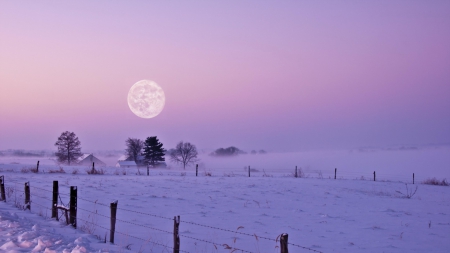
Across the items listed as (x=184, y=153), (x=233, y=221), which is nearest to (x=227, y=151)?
(x=184, y=153)

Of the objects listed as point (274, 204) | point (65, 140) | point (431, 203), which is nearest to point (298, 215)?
point (274, 204)

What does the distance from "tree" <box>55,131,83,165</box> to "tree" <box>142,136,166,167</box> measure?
14584 millimetres

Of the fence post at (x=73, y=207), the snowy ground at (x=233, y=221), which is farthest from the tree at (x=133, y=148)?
the fence post at (x=73, y=207)

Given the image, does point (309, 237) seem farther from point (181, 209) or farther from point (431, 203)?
point (431, 203)

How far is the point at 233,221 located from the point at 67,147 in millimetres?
70154

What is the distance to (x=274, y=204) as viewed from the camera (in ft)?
60.7

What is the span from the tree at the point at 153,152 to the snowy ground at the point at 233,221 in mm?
58708

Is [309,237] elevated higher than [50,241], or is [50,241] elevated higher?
[50,241]

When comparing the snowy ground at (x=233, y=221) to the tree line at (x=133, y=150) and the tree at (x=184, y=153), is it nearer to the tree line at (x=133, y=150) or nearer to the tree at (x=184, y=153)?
the tree line at (x=133, y=150)

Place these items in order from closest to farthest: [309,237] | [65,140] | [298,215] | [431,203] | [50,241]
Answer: [50,241], [309,237], [298,215], [431,203], [65,140]

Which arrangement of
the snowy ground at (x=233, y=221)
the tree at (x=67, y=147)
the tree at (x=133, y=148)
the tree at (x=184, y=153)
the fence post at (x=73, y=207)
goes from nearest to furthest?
the snowy ground at (x=233, y=221), the fence post at (x=73, y=207), the tree at (x=67, y=147), the tree at (x=133, y=148), the tree at (x=184, y=153)

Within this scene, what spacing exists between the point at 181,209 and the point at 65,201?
5.30 metres

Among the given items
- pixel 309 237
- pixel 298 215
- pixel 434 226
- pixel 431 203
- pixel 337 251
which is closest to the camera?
pixel 337 251

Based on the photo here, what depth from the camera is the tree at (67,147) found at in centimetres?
7438
